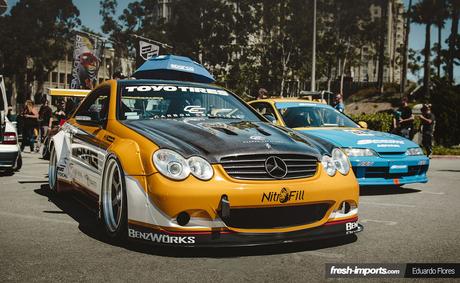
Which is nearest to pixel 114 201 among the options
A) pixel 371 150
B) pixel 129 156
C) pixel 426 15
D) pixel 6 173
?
pixel 129 156

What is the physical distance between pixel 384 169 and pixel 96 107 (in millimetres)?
4288

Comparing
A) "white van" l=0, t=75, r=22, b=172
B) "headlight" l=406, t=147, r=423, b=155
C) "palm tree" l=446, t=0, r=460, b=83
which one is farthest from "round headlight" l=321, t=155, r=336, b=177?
"palm tree" l=446, t=0, r=460, b=83

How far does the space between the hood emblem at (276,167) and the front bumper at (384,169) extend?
12.2 feet

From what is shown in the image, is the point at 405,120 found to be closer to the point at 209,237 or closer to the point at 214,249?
the point at 214,249

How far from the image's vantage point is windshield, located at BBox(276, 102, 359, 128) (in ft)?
30.9

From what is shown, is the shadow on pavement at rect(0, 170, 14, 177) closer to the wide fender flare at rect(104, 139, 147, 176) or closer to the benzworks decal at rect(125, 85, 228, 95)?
the benzworks decal at rect(125, 85, 228, 95)

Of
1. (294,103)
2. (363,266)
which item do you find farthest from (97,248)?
(294,103)

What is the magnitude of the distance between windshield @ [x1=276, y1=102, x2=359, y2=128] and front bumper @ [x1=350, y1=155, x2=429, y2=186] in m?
1.41

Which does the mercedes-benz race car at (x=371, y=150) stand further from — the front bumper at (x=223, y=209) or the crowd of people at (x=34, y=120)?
the crowd of people at (x=34, y=120)

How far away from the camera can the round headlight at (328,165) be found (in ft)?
15.8

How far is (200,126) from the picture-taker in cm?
518

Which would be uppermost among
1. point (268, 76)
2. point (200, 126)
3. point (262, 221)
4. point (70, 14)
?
point (70, 14)

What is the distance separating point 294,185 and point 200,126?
1152 mm

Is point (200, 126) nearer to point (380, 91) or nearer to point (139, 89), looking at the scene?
point (139, 89)
